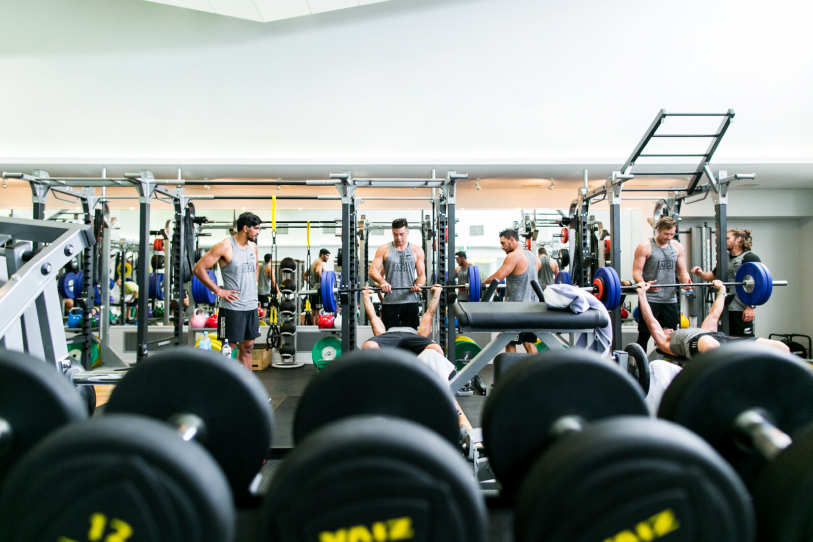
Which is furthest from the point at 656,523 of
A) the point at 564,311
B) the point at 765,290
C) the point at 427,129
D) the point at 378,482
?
the point at 427,129

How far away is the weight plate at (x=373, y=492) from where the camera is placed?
42cm

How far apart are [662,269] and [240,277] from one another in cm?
350

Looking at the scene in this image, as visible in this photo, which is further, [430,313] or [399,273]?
[399,273]

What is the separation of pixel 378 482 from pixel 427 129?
441 centimetres

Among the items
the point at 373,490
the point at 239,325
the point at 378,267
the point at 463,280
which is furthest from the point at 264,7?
the point at 373,490

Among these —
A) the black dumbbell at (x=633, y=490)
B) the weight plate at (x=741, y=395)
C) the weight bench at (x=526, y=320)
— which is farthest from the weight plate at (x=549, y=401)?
the weight bench at (x=526, y=320)

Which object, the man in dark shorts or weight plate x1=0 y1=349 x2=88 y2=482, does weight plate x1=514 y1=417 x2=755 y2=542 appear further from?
the man in dark shorts

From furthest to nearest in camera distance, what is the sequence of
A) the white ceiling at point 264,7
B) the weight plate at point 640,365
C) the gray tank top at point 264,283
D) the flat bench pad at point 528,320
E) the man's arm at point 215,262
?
the gray tank top at point 264,283 → the white ceiling at point 264,7 → the man's arm at point 215,262 → the weight plate at point 640,365 → the flat bench pad at point 528,320

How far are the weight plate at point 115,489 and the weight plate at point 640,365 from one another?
5.27 ft

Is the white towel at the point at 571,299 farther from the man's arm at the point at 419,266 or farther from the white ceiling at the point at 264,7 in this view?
the white ceiling at the point at 264,7

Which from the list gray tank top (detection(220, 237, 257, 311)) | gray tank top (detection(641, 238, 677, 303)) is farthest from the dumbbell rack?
gray tank top (detection(641, 238, 677, 303))

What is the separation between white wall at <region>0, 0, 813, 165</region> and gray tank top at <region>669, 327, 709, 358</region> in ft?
7.69

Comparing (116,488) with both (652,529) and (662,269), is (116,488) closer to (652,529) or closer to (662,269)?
(652,529)

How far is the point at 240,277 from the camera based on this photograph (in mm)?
3352
